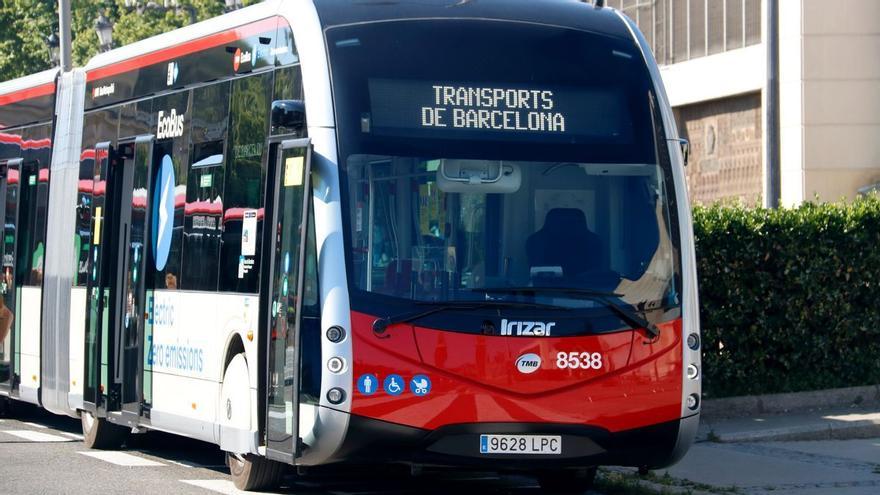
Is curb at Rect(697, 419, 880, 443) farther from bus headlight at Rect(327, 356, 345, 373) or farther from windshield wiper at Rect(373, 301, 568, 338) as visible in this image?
bus headlight at Rect(327, 356, 345, 373)

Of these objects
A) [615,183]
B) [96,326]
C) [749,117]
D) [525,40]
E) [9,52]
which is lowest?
[96,326]

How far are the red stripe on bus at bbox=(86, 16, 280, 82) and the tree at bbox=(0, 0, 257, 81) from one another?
101 feet

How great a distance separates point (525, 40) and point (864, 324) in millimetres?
6728

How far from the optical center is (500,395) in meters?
10.4

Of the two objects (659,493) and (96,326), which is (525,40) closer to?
(659,493)

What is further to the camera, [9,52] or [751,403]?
[9,52]

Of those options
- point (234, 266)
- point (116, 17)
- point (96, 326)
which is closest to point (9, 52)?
point (116, 17)

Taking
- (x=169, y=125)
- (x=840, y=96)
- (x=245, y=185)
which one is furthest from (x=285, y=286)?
(x=840, y=96)

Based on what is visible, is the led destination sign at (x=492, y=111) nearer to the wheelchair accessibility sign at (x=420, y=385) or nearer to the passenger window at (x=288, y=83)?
the passenger window at (x=288, y=83)

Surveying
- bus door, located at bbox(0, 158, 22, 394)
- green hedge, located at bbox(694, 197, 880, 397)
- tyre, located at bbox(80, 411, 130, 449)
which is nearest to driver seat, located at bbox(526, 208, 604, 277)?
green hedge, located at bbox(694, 197, 880, 397)

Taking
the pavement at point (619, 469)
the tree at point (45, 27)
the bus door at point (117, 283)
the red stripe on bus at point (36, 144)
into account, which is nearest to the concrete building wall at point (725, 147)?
the pavement at point (619, 469)

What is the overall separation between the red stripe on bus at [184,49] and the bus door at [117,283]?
64 centimetres

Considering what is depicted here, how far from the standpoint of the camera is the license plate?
10.4 metres

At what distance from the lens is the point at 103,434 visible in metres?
14.8
